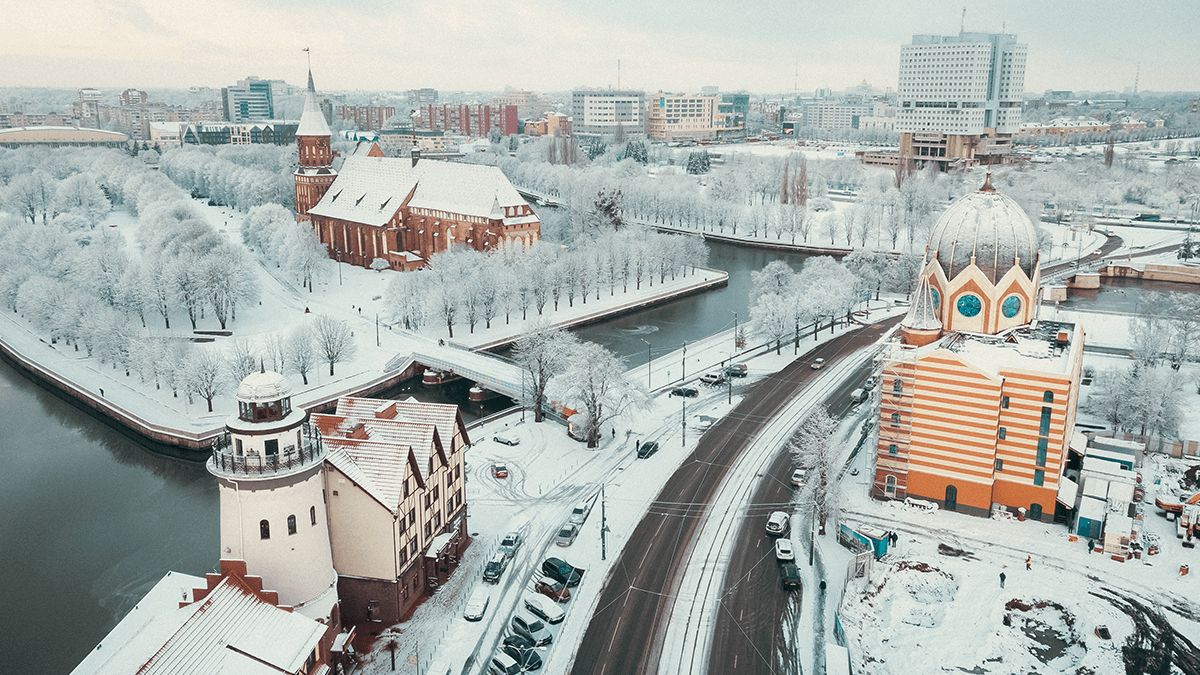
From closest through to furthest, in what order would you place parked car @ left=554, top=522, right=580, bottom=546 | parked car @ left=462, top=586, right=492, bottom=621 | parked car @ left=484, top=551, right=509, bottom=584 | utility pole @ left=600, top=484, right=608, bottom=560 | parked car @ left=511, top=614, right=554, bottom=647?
parked car @ left=511, top=614, right=554, bottom=647 → parked car @ left=462, top=586, right=492, bottom=621 → parked car @ left=484, top=551, right=509, bottom=584 → utility pole @ left=600, top=484, right=608, bottom=560 → parked car @ left=554, top=522, right=580, bottom=546

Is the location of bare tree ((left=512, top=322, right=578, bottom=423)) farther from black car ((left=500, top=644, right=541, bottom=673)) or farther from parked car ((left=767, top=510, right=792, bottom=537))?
black car ((left=500, top=644, right=541, bottom=673))

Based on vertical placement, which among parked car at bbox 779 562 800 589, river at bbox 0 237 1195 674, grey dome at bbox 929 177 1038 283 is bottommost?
river at bbox 0 237 1195 674

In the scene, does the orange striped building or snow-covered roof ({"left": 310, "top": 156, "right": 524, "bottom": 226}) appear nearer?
the orange striped building

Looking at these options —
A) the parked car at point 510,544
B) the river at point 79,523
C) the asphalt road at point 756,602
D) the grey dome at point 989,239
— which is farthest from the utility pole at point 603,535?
the grey dome at point 989,239

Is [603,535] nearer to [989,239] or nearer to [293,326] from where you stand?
[989,239]

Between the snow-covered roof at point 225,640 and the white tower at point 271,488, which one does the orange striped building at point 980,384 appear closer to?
the white tower at point 271,488

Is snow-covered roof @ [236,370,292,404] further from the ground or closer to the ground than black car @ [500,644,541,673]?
further from the ground

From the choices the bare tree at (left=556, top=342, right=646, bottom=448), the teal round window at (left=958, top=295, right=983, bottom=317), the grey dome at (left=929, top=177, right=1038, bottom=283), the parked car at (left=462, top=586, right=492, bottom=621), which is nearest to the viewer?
the parked car at (left=462, top=586, right=492, bottom=621)

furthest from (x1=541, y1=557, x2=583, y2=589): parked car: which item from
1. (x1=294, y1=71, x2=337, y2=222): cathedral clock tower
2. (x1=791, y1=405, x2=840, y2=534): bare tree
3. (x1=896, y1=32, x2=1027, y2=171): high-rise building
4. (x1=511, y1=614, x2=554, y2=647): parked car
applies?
(x1=896, y1=32, x2=1027, y2=171): high-rise building
